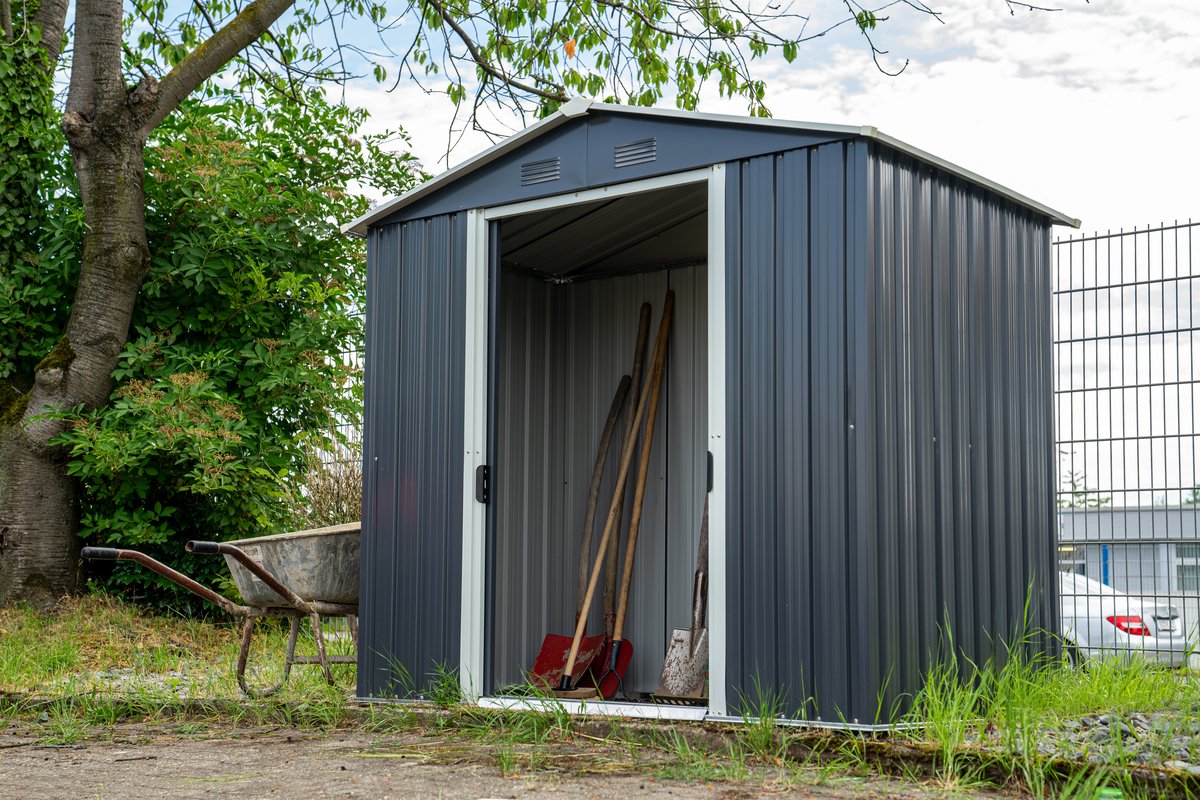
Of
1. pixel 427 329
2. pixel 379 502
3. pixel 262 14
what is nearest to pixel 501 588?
pixel 379 502

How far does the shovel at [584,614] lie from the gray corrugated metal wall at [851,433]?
5.59 feet

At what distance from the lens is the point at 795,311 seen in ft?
13.6

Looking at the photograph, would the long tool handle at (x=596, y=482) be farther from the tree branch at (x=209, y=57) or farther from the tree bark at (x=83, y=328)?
the tree branch at (x=209, y=57)

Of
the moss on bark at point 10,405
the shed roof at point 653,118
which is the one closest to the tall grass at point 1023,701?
the shed roof at point 653,118

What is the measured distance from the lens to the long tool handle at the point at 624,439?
5.97 m

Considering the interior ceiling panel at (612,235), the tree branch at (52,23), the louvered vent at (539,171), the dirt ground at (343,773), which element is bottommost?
the dirt ground at (343,773)

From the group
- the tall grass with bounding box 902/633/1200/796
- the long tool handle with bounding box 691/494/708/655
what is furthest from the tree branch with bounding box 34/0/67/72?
the tall grass with bounding box 902/633/1200/796

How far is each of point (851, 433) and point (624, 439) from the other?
235 cm

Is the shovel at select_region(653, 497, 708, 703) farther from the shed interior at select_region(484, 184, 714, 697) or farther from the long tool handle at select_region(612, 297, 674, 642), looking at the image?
the shed interior at select_region(484, 184, 714, 697)

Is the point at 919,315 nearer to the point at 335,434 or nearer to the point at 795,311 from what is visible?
the point at 795,311

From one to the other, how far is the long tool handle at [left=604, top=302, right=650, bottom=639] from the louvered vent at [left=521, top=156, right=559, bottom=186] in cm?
135

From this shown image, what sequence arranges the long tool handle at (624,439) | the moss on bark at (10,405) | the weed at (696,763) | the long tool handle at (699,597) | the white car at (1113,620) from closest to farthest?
1. the weed at (696,763)
2. the long tool handle at (699,597)
3. the white car at (1113,620)
4. the long tool handle at (624,439)
5. the moss on bark at (10,405)

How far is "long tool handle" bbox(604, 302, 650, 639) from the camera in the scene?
5969 millimetres

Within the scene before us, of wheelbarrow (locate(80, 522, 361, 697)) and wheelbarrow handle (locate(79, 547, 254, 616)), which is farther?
wheelbarrow (locate(80, 522, 361, 697))
